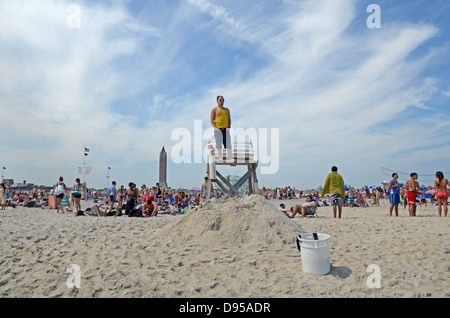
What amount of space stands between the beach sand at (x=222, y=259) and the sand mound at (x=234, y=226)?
22 millimetres

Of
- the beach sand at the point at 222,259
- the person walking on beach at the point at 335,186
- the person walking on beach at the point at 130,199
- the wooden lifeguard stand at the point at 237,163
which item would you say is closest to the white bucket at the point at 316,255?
the beach sand at the point at 222,259

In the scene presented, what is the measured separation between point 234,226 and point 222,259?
1323 mm

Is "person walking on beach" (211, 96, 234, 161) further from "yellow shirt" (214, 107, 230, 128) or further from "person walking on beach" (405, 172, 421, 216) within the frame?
"person walking on beach" (405, 172, 421, 216)

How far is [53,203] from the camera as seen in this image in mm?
17609

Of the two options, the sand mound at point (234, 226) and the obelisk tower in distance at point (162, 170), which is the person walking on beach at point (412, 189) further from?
the obelisk tower in distance at point (162, 170)

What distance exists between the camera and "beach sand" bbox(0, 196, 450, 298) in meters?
3.50

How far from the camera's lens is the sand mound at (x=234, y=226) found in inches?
215

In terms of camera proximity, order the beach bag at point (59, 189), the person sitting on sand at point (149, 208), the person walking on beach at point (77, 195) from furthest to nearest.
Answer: the beach bag at point (59, 189)
the person walking on beach at point (77, 195)
the person sitting on sand at point (149, 208)

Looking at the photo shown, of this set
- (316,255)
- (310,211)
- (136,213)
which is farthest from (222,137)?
(136,213)

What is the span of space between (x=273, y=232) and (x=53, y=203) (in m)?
16.9

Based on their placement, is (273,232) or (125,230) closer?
(273,232)

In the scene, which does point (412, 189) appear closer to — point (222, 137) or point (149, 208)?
point (222, 137)
